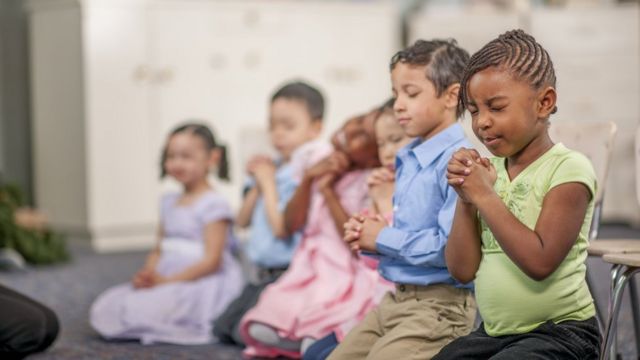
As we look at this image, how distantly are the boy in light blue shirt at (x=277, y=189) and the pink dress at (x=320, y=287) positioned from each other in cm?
12

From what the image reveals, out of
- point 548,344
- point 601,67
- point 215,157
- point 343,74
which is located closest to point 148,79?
point 343,74

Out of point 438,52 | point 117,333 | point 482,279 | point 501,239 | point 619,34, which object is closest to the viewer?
point 501,239

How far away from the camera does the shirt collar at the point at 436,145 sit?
2.01 meters

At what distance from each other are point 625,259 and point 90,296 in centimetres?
243

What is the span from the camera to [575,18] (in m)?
5.47

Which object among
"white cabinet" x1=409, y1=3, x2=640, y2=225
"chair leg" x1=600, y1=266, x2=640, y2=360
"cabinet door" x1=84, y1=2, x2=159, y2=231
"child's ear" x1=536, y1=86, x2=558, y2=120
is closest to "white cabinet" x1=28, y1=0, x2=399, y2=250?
"cabinet door" x1=84, y1=2, x2=159, y2=231

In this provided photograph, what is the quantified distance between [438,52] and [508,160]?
386mm

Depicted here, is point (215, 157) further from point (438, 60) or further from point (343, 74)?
point (343, 74)

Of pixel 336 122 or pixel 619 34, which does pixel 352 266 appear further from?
pixel 619 34

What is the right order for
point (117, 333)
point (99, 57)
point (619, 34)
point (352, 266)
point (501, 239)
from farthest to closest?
point (619, 34), point (99, 57), point (117, 333), point (352, 266), point (501, 239)

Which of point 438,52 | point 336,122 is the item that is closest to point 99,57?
point 336,122

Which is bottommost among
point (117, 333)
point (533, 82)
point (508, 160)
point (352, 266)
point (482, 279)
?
point (117, 333)

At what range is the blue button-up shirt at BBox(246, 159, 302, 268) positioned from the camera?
291cm

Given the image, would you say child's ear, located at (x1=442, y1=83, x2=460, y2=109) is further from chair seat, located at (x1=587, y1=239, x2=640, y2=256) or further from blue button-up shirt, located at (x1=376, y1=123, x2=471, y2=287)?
chair seat, located at (x1=587, y1=239, x2=640, y2=256)
